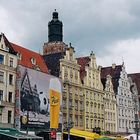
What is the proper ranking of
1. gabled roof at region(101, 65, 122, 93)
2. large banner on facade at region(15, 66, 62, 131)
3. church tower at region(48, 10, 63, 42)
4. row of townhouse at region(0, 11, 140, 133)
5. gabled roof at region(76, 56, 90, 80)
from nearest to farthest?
row of townhouse at region(0, 11, 140, 133) < large banner on facade at region(15, 66, 62, 131) < gabled roof at region(76, 56, 90, 80) < church tower at region(48, 10, 63, 42) < gabled roof at region(101, 65, 122, 93)

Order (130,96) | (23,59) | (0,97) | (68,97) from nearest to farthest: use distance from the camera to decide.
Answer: (0,97) → (23,59) → (68,97) → (130,96)

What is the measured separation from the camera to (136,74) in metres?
102

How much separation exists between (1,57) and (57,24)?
24.3 meters

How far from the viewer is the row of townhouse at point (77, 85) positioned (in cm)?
5505

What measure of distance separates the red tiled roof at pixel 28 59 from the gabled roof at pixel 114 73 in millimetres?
21136

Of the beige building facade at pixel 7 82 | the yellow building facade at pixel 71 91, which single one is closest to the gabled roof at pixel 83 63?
the yellow building facade at pixel 71 91

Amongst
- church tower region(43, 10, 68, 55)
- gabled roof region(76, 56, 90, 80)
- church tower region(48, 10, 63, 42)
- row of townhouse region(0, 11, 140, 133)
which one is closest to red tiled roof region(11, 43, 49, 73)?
row of townhouse region(0, 11, 140, 133)

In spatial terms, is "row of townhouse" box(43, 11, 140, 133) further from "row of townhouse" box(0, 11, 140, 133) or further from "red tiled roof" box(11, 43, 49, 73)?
"red tiled roof" box(11, 43, 49, 73)

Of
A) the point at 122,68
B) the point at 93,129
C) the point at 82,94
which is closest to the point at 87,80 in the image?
the point at 82,94

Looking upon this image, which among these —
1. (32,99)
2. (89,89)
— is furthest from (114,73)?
(32,99)

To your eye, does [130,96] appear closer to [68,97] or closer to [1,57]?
[68,97]

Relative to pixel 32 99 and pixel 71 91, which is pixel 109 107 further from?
pixel 32 99

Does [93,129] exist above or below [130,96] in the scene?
below

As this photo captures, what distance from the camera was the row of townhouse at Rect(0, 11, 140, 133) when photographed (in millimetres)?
55047
